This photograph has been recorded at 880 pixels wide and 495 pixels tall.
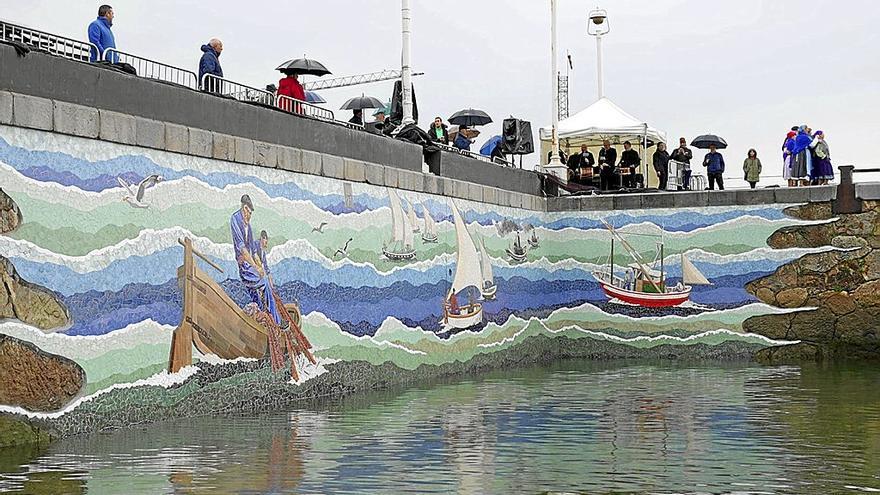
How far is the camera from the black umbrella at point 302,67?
66.3ft

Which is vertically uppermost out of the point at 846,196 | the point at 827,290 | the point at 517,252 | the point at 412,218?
the point at 846,196

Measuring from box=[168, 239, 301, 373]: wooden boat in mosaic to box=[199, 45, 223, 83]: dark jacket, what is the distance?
108 inches

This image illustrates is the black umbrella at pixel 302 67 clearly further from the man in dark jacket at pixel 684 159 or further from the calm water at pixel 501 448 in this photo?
the man in dark jacket at pixel 684 159

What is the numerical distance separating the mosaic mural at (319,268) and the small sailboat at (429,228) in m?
0.05

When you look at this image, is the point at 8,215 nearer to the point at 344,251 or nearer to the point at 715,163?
the point at 344,251

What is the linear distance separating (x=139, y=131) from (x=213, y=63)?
284 cm

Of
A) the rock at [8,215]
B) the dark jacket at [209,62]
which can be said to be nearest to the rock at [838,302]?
the dark jacket at [209,62]

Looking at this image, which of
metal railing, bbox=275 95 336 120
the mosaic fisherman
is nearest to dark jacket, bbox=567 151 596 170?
metal railing, bbox=275 95 336 120

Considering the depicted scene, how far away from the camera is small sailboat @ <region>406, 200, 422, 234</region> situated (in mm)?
21906

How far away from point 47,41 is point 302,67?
7.07 m

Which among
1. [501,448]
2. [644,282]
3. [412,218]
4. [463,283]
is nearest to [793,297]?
[644,282]

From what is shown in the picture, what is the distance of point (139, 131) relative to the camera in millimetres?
14695

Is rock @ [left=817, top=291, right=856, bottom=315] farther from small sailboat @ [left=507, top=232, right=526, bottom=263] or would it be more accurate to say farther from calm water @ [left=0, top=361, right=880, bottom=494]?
calm water @ [left=0, top=361, right=880, bottom=494]

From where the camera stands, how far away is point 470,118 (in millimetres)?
32281
